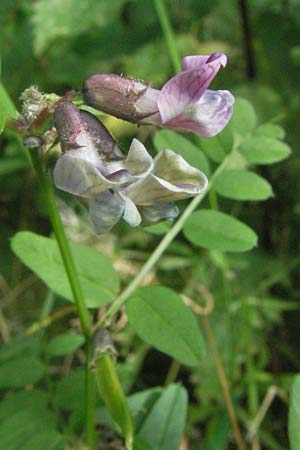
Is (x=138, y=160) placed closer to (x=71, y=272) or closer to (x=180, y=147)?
(x=71, y=272)

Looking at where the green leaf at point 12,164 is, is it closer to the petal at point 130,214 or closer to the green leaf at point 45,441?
the green leaf at point 45,441

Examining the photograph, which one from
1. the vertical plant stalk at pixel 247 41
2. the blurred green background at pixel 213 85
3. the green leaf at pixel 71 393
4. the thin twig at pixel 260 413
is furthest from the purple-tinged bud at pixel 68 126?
the vertical plant stalk at pixel 247 41

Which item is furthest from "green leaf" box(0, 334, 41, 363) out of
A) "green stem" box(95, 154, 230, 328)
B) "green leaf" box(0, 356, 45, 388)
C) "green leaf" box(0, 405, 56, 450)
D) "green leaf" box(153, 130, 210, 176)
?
"green leaf" box(153, 130, 210, 176)

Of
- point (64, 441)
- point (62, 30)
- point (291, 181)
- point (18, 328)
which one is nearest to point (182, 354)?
point (64, 441)

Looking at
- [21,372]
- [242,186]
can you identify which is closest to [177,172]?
[242,186]

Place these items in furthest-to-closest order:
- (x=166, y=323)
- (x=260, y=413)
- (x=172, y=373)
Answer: (x=172, y=373) < (x=260, y=413) < (x=166, y=323)

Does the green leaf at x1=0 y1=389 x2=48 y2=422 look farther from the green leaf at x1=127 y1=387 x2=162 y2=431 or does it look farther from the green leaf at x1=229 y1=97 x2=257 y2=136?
the green leaf at x1=229 y1=97 x2=257 y2=136
